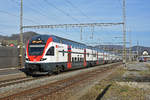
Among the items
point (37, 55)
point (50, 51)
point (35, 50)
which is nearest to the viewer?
point (37, 55)

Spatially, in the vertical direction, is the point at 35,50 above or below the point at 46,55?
above

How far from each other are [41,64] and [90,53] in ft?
57.2

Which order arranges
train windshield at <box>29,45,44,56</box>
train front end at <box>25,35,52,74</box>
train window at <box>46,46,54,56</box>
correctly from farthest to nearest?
train window at <box>46,46,54,56</box> → train windshield at <box>29,45,44,56</box> → train front end at <box>25,35,52,74</box>

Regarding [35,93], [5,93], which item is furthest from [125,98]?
[5,93]

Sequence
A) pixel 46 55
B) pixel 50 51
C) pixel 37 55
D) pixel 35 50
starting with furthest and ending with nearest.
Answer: pixel 50 51 < pixel 35 50 < pixel 46 55 < pixel 37 55

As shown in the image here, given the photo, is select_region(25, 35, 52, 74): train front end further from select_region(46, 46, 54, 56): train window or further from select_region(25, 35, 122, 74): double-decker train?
select_region(46, 46, 54, 56): train window

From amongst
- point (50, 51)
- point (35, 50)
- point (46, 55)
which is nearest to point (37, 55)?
point (35, 50)

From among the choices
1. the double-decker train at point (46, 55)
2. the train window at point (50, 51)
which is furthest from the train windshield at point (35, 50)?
the train window at point (50, 51)

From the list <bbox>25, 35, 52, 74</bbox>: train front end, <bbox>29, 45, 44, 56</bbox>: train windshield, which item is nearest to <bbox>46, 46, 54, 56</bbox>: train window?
<bbox>25, 35, 52, 74</bbox>: train front end

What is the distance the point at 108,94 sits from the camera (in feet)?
33.7

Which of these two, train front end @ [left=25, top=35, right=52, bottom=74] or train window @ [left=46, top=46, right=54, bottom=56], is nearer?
train front end @ [left=25, top=35, right=52, bottom=74]

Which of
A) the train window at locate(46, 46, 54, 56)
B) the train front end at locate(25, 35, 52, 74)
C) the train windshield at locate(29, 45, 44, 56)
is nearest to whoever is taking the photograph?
the train front end at locate(25, 35, 52, 74)

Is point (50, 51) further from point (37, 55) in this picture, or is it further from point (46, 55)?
point (37, 55)

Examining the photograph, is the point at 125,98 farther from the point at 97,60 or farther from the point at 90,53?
the point at 97,60
